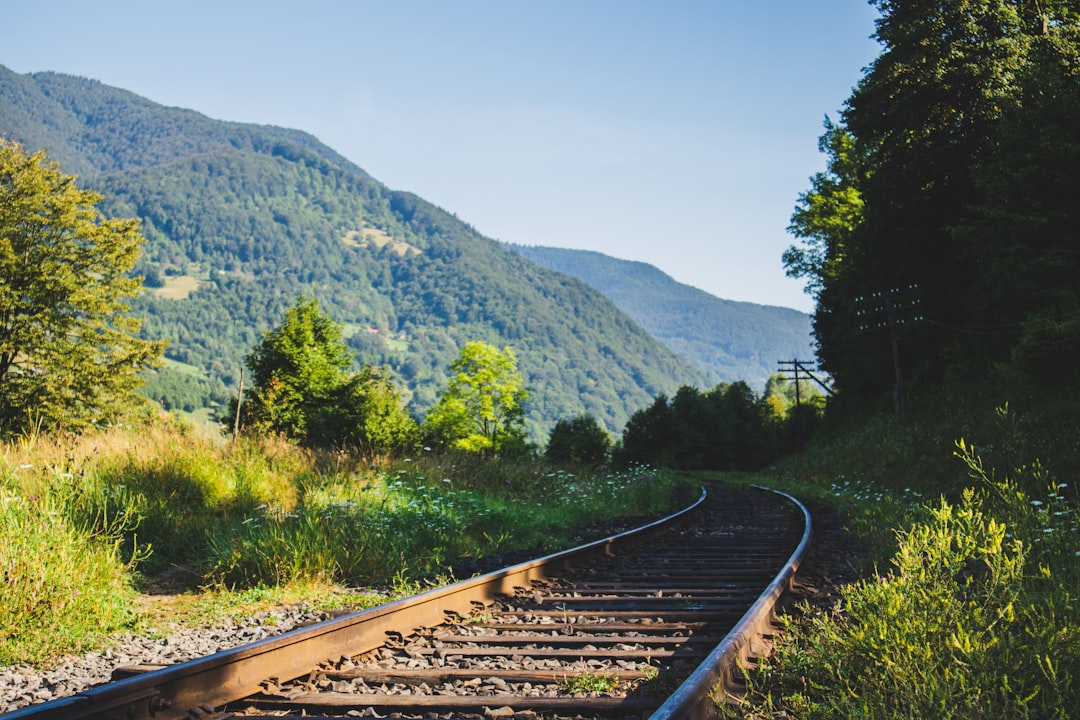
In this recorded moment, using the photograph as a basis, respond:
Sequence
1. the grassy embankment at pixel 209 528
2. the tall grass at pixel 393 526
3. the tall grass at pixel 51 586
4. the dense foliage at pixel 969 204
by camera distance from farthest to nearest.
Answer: the dense foliage at pixel 969 204, the tall grass at pixel 393 526, the grassy embankment at pixel 209 528, the tall grass at pixel 51 586

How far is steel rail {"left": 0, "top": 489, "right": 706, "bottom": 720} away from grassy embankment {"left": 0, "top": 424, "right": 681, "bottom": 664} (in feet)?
2.95

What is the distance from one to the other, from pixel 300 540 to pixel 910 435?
1997cm

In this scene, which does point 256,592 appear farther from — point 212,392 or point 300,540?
point 212,392

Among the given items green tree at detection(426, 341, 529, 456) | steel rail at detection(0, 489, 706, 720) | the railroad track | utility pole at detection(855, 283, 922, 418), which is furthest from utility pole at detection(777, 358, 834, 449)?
steel rail at detection(0, 489, 706, 720)

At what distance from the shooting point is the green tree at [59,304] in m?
31.1

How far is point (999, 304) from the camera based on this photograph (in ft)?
66.7

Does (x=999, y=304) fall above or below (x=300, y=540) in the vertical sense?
above

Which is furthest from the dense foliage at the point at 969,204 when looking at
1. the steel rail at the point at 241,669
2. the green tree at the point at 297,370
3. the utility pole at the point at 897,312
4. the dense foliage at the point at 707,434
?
the dense foliage at the point at 707,434

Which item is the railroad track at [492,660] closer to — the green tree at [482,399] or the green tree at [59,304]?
the green tree at [59,304]

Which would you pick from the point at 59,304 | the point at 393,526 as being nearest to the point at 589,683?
the point at 393,526

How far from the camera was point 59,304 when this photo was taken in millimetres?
32688

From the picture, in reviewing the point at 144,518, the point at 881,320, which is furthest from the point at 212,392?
the point at 144,518

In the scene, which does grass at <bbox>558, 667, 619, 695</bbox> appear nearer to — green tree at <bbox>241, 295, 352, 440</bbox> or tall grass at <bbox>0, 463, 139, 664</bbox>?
tall grass at <bbox>0, 463, 139, 664</bbox>

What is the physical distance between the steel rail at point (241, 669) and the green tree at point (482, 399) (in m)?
55.7
